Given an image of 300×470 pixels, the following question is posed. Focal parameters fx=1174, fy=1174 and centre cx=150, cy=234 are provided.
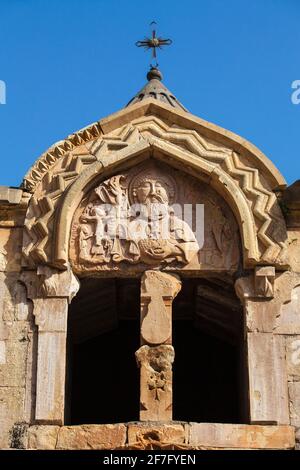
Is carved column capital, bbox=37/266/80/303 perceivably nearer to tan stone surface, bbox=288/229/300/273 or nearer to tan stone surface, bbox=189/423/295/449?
tan stone surface, bbox=189/423/295/449

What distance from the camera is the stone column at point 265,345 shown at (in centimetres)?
1226

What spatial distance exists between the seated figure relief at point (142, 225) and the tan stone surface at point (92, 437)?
6.13 feet

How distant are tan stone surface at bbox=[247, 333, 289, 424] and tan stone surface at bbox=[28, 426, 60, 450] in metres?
2.06

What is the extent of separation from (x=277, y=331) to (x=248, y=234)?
1.11 m

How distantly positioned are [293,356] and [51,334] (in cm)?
261

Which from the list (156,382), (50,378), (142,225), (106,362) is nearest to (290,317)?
(156,382)

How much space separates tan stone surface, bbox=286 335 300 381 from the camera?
12.5 meters

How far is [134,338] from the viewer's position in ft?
54.4

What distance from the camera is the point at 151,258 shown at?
13.0m

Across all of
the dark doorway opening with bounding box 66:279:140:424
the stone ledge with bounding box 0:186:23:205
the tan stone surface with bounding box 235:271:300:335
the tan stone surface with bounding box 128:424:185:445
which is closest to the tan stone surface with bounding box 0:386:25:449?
the tan stone surface with bounding box 128:424:185:445

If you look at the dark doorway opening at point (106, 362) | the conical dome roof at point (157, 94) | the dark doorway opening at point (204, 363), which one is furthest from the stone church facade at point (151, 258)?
the dark doorway opening at point (106, 362)

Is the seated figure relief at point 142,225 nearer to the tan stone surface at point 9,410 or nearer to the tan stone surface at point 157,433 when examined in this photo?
the tan stone surface at point 9,410
